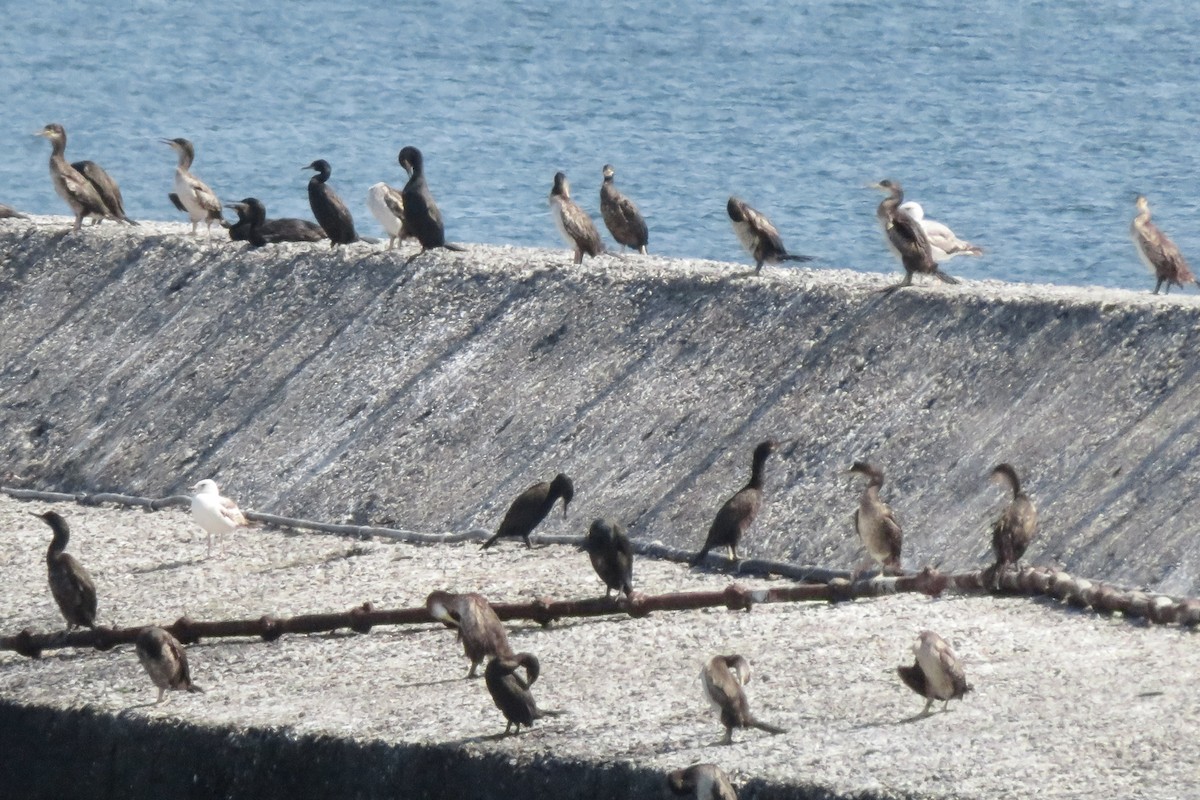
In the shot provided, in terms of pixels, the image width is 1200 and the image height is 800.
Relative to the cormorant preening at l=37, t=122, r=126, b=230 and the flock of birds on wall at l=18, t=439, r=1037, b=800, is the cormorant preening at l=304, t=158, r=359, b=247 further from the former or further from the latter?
the flock of birds on wall at l=18, t=439, r=1037, b=800

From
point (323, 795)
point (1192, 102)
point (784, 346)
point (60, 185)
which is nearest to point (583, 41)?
point (1192, 102)

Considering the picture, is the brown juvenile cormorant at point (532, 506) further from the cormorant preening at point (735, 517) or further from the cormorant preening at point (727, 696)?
the cormorant preening at point (727, 696)

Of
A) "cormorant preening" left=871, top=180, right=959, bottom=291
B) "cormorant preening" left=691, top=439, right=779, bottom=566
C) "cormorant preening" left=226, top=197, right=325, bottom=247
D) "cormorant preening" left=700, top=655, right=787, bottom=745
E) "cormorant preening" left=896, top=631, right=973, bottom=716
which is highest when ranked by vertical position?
"cormorant preening" left=871, top=180, right=959, bottom=291

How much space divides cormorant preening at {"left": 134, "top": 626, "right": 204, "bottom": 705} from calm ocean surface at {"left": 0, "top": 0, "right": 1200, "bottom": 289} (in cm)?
3685

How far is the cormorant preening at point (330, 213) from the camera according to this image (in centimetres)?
1981

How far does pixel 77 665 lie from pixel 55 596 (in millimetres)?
812

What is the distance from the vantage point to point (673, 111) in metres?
68.8

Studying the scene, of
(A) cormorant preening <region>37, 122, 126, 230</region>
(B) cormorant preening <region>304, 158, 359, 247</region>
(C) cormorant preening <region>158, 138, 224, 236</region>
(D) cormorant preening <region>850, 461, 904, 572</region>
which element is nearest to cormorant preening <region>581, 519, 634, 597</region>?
(D) cormorant preening <region>850, 461, 904, 572</region>

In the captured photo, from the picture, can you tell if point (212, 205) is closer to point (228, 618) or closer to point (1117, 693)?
point (228, 618)

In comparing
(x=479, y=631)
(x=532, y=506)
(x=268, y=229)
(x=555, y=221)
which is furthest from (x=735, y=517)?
(x=268, y=229)

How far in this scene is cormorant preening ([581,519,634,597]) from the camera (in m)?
13.5

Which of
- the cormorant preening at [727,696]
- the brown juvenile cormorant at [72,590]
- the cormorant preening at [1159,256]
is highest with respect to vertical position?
the cormorant preening at [1159,256]

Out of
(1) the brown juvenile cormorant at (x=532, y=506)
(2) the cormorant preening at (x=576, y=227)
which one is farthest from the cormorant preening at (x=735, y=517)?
(2) the cormorant preening at (x=576, y=227)

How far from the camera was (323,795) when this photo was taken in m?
11.3
